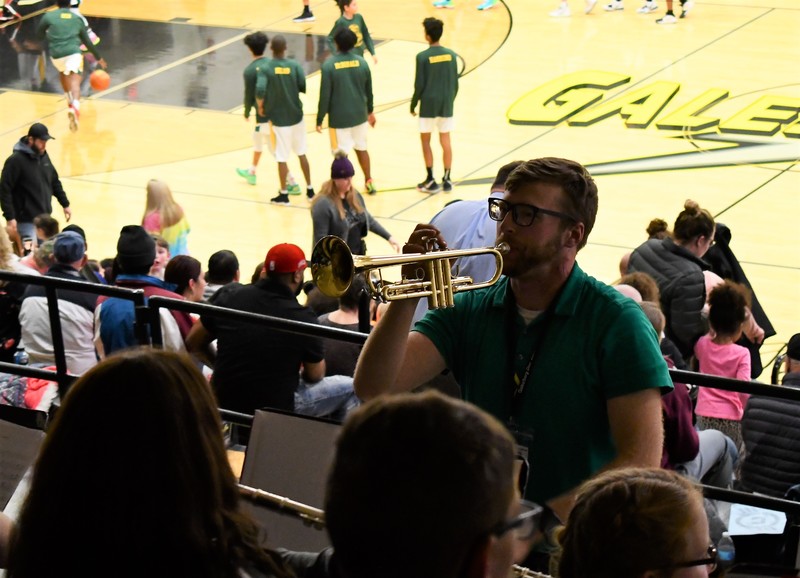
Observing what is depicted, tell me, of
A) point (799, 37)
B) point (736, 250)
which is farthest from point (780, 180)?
point (799, 37)

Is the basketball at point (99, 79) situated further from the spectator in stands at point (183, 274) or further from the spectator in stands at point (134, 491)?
the spectator in stands at point (134, 491)

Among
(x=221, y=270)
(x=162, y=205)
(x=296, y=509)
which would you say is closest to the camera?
(x=296, y=509)

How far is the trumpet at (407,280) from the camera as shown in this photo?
3.35 m

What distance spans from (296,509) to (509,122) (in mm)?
13139

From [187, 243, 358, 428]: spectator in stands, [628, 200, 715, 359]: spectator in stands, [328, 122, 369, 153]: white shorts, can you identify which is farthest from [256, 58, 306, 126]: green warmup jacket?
[187, 243, 358, 428]: spectator in stands

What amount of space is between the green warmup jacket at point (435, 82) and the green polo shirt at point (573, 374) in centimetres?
1002

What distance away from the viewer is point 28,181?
459 inches

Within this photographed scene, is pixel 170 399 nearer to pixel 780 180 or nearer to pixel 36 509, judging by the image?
pixel 36 509

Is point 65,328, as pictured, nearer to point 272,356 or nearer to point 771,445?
point 272,356

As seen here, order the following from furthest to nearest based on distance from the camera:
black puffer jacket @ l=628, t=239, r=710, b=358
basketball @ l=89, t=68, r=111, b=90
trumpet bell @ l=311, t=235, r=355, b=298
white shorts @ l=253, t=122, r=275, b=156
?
basketball @ l=89, t=68, r=111, b=90 < white shorts @ l=253, t=122, r=275, b=156 < black puffer jacket @ l=628, t=239, r=710, b=358 < trumpet bell @ l=311, t=235, r=355, b=298

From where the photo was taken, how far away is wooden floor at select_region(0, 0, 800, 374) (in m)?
12.3

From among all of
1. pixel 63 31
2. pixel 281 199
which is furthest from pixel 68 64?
pixel 281 199

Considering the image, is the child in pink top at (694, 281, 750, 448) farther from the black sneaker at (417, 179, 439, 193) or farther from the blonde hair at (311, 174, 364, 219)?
the black sneaker at (417, 179, 439, 193)

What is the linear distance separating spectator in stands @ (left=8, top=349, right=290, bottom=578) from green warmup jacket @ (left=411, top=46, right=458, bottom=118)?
36.7 feet
